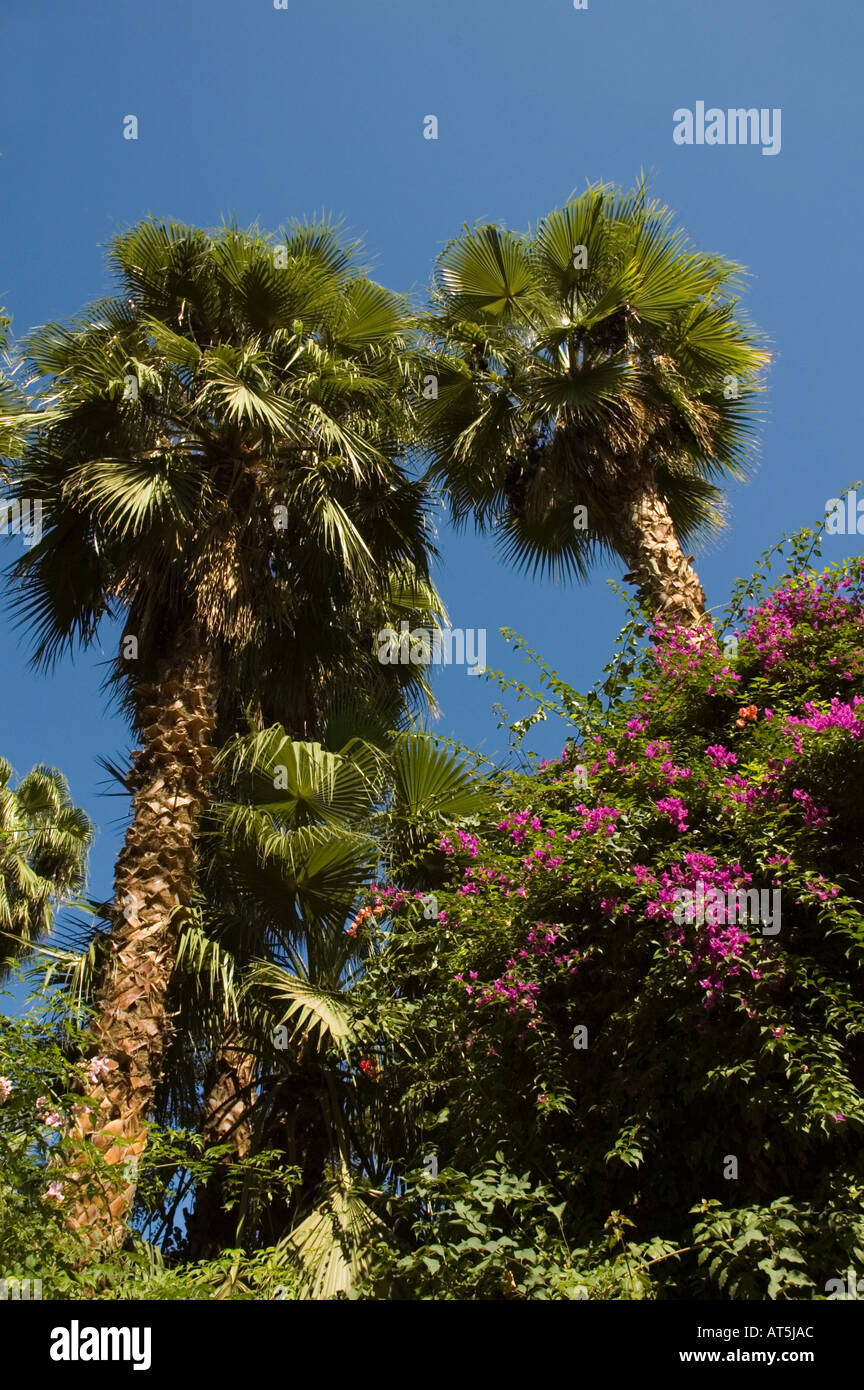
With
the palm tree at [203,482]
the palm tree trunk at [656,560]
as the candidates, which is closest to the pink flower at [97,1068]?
the palm tree at [203,482]

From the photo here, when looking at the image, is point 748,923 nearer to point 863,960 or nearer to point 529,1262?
point 863,960

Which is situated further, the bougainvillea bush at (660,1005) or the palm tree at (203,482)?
the palm tree at (203,482)

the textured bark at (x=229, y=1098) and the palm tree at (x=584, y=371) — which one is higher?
the palm tree at (x=584, y=371)

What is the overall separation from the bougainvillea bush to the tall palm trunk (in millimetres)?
1314

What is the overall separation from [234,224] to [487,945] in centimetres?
641

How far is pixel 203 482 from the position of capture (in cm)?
855

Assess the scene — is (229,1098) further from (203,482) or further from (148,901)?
(203,482)

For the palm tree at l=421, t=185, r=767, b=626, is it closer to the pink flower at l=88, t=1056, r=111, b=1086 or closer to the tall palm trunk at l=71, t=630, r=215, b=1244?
the tall palm trunk at l=71, t=630, r=215, b=1244

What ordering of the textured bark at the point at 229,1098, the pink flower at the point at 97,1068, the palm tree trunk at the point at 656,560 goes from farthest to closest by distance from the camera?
the palm tree trunk at the point at 656,560 < the textured bark at the point at 229,1098 < the pink flower at the point at 97,1068

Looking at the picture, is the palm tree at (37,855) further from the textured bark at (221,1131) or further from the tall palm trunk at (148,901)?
the tall palm trunk at (148,901)

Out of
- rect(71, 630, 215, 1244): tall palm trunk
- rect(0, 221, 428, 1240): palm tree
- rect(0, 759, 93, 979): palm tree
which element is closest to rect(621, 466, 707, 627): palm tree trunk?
rect(0, 221, 428, 1240): palm tree

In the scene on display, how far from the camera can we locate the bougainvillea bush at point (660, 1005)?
4789mm

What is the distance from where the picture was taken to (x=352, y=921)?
7473mm

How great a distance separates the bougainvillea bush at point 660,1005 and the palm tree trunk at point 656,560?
1.42 metres
